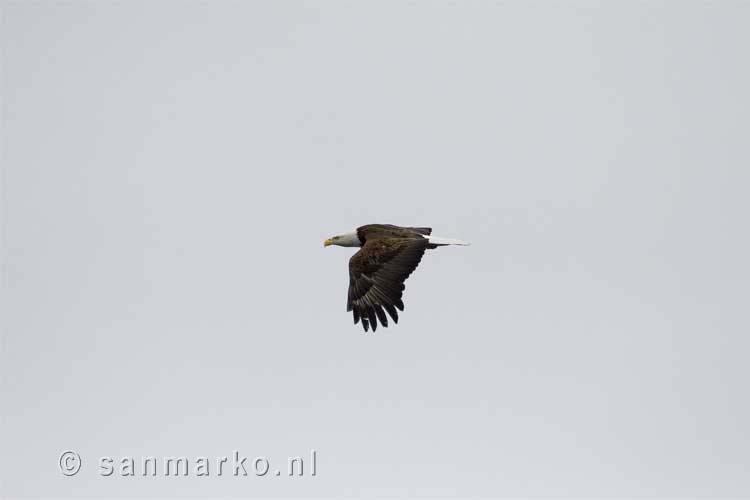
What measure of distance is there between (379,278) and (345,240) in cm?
284

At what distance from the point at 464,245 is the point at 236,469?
6.62 m

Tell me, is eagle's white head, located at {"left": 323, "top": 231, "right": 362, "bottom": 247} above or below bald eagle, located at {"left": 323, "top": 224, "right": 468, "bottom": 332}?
→ above

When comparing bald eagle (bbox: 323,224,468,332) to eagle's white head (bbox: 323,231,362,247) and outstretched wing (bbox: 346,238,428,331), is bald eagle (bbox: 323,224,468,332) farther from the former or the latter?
eagle's white head (bbox: 323,231,362,247)

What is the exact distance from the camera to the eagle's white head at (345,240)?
138 feet

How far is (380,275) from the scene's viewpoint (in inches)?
1559

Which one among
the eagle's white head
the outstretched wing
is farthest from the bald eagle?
the eagle's white head

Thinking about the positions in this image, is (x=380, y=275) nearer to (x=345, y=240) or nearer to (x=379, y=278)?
(x=379, y=278)

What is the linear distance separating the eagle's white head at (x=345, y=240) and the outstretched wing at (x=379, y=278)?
1954mm

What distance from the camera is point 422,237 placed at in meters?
40.8

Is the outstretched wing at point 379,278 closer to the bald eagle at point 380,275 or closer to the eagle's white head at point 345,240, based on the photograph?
the bald eagle at point 380,275

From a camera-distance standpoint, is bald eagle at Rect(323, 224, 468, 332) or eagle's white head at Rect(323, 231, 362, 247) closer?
bald eagle at Rect(323, 224, 468, 332)

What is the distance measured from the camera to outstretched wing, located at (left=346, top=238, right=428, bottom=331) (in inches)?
1547

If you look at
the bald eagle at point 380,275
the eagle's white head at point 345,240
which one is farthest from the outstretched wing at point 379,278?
the eagle's white head at point 345,240

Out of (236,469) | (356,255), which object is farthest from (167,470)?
(356,255)
